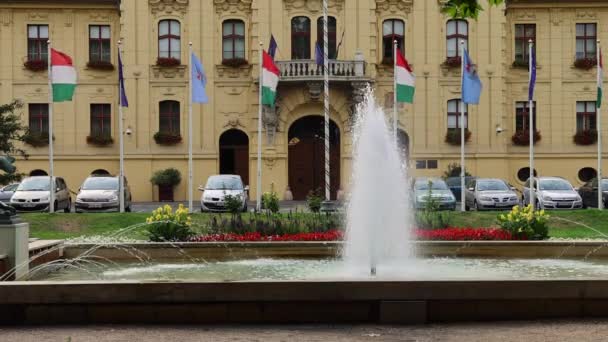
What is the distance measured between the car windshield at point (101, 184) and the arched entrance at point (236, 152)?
409 inches

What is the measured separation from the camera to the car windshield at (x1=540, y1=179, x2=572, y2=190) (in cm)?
3338

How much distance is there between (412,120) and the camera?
42.6 meters

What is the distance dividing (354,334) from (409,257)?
20.1 ft

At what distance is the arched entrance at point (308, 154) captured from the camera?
43281 mm

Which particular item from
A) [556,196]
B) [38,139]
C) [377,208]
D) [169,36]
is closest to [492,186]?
[556,196]

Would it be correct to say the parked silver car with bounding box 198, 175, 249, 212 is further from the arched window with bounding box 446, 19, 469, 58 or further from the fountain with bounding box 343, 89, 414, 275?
the fountain with bounding box 343, 89, 414, 275

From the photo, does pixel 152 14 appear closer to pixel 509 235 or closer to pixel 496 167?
pixel 496 167

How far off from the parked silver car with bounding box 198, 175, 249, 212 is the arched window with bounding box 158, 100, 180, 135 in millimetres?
9629

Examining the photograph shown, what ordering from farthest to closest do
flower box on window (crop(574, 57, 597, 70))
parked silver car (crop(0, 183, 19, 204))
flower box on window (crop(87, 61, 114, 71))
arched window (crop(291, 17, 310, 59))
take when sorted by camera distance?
1. flower box on window (crop(574, 57, 597, 70))
2. flower box on window (crop(87, 61, 114, 71))
3. arched window (crop(291, 17, 310, 59))
4. parked silver car (crop(0, 183, 19, 204))

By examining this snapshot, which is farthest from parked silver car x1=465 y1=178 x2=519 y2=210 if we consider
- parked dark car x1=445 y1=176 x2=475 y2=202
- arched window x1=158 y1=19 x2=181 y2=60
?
Answer: arched window x1=158 y1=19 x2=181 y2=60

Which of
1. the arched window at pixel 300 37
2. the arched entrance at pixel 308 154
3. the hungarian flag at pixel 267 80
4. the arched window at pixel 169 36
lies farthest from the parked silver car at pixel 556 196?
the arched window at pixel 169 36

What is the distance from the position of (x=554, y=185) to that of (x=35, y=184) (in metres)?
20.9

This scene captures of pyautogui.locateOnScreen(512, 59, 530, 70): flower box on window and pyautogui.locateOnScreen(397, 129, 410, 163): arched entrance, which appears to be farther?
pyautogui.locateOnScreen(512, 59, 530, 70): flower box on window

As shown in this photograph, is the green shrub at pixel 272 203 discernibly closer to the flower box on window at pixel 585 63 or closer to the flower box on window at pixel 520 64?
the flower box on window at pixel 520 64
